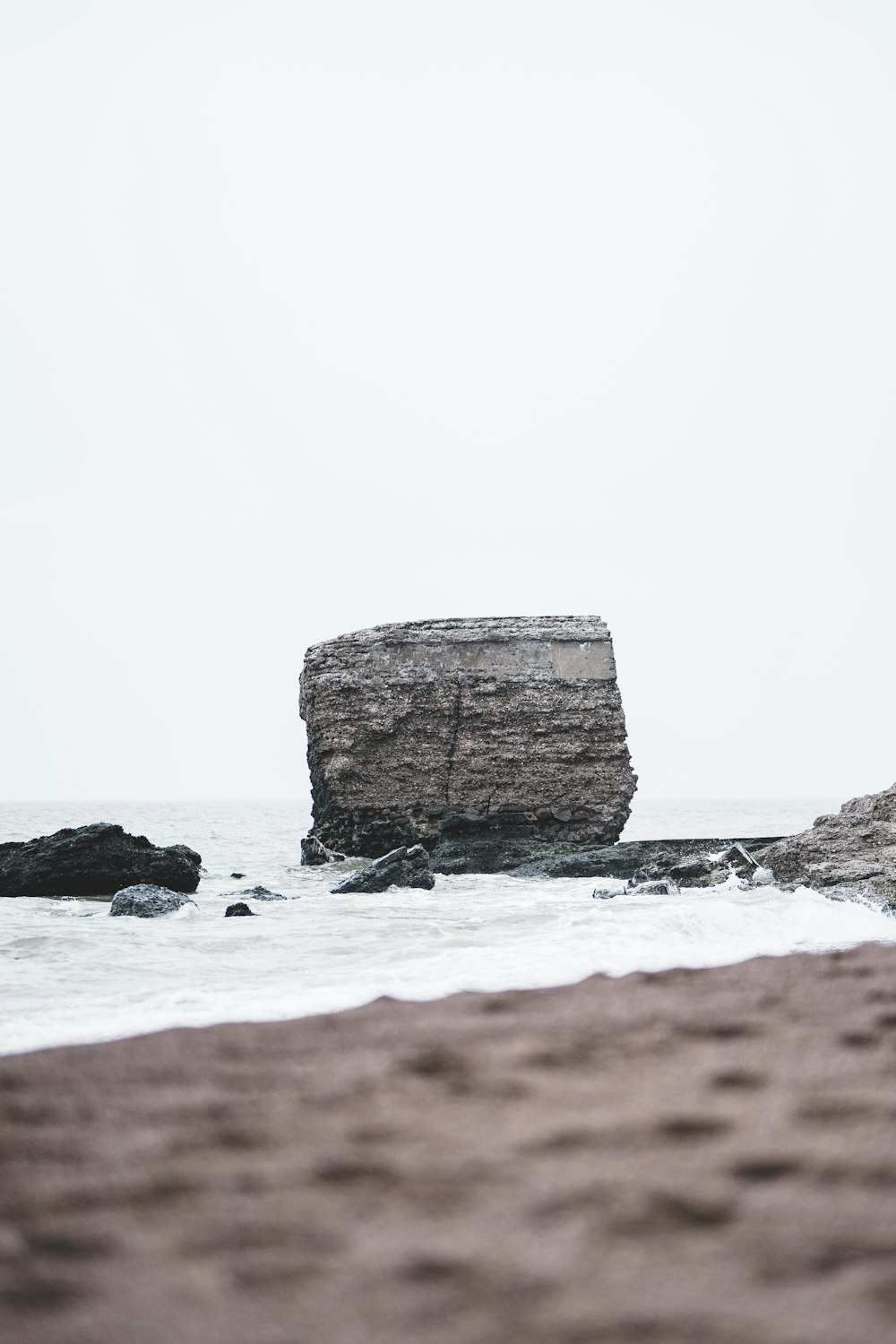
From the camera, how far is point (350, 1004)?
123 inches

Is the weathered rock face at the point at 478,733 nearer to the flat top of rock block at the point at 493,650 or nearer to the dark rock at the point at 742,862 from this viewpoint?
the flat top of rock block at the point at 493,650

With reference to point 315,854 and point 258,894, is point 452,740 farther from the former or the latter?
point 258,894

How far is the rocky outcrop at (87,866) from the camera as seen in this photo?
9.91m

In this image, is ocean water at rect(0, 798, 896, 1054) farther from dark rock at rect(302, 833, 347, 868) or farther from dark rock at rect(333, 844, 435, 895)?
dark rock at rect(302, 833, 347, 868)

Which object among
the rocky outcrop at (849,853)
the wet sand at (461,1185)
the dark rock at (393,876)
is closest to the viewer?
the wet sand at (461,1185)

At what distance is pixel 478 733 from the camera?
1568 centimetres

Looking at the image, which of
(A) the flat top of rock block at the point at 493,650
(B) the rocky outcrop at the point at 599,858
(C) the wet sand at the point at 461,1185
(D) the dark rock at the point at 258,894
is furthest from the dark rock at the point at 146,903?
(A) the flat top of rock block at the point at 493,650

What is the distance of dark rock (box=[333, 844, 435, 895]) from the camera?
30.5ft

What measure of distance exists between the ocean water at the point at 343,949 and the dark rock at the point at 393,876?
3.92ft

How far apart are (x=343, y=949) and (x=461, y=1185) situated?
322 cm

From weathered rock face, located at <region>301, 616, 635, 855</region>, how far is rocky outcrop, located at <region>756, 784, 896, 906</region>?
19.8 ft

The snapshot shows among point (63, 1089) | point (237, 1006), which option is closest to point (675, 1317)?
point (63, 1089)

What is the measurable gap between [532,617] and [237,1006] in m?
13.2

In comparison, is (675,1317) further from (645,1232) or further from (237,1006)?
(237,1006)
